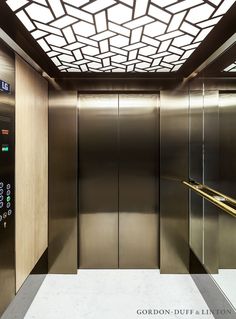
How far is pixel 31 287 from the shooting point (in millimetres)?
3062

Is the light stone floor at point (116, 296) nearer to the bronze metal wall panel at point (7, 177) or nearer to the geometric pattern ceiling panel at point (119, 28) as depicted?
the bronze metal wall panel at point (7, 177)

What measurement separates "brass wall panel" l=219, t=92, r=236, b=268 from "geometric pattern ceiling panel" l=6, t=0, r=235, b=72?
73 cm

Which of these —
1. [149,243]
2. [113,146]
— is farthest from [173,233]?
[113,146]

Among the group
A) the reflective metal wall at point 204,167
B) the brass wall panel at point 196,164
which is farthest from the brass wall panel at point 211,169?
the brass wall panel at point 196,164

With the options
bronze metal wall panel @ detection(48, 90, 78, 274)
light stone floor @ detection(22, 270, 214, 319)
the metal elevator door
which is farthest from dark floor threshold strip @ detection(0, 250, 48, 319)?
the metal elevator door

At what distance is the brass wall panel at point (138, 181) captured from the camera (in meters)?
3.74

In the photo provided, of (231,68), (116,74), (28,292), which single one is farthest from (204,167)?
(28,292)

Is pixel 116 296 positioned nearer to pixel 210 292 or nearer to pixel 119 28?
pixel 210 292

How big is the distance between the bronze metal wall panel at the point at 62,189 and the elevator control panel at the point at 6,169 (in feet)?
3.95

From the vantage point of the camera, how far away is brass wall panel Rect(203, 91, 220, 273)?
118 inches

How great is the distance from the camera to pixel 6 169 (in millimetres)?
2277

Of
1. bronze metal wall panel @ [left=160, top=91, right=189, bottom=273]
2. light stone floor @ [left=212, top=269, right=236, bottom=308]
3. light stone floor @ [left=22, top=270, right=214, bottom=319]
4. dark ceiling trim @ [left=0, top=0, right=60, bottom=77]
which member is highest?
dark ceiling trim @ [left=0, top=0, right=60, bottom=77]

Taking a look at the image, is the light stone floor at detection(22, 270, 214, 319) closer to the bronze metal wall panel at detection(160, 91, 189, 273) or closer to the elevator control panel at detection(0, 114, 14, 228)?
the bronze metal wall panel at detection(160, 91, 189, 273)

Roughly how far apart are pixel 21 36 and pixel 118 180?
223 cm
